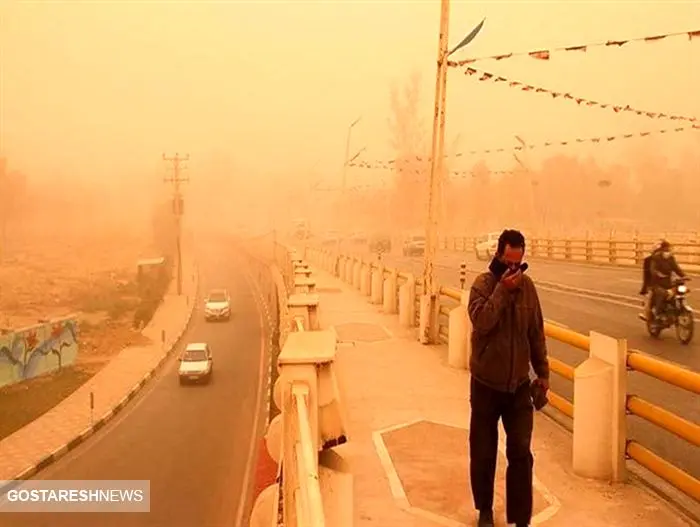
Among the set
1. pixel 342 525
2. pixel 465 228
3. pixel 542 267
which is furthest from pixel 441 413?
pixel 465 228

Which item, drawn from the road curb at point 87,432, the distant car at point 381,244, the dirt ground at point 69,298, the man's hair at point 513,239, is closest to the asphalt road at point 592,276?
the road curb at point 87,432

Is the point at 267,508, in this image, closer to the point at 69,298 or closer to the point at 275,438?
the point at 275,438

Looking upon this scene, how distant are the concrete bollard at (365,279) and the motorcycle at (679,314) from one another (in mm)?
10594

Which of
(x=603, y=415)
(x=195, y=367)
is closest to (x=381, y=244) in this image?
(x=195, y=367)

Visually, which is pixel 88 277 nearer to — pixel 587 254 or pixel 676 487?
pixel 587 254

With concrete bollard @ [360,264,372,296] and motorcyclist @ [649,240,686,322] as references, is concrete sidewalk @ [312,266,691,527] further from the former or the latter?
concrete bollard @ [360,264,372,296]

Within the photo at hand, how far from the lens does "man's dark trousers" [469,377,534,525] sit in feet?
14.2

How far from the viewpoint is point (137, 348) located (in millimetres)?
38656

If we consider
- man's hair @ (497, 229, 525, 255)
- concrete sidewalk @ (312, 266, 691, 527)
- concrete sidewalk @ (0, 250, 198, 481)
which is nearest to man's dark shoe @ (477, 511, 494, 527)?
concrete sidewalk @ (312, 266, 691, 527)

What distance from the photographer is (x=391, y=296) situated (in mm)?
17828

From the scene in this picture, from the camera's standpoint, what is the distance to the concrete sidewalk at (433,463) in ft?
15.7

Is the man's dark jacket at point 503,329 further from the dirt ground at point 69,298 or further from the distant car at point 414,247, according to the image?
the distant car at point 414,247

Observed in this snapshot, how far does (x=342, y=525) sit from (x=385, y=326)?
447 inches

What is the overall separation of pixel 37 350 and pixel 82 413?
7.93 metres
